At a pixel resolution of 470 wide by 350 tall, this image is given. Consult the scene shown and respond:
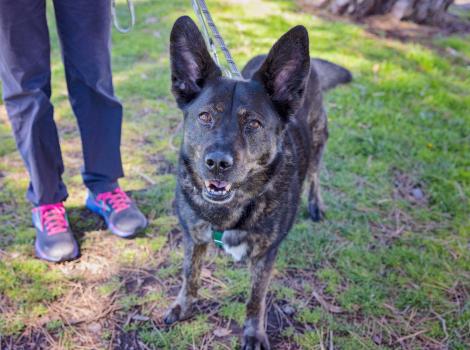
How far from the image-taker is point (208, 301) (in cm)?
294

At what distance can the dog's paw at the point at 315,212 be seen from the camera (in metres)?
3.78

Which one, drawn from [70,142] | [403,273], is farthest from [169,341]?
[70,142]

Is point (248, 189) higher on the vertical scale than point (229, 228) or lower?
higher

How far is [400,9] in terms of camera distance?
26.7 feet

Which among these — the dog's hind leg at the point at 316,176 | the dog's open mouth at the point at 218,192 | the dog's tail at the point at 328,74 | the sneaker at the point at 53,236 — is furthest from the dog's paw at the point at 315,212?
the sneaker at the point at 53,236

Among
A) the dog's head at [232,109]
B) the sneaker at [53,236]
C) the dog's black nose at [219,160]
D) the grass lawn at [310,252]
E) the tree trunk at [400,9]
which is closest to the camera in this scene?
the dog's black nose at [219,160]

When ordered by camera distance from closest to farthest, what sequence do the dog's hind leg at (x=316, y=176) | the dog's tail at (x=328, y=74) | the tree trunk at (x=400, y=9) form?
the dog's hind leg at (x=316, y=176), the dog's tail at (x=328, y=74), the tree trunk at (x=400, y=9)

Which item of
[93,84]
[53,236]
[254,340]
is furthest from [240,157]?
[53,236]

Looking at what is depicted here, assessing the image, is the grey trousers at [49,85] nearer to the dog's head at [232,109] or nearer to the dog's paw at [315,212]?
the dog's head at [232,109]

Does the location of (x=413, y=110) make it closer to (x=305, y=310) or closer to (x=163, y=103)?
(x=163, y=103)

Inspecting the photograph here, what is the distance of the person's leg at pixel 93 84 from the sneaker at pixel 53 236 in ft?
1.27

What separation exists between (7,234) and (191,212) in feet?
5.55

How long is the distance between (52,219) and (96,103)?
3.05 feet

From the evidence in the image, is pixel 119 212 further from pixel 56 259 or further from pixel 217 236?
pixel 217 236
